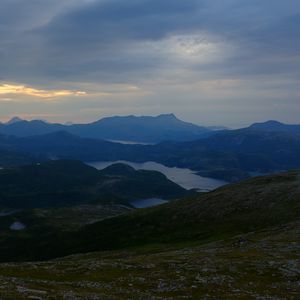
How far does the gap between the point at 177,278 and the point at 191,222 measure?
259 feet

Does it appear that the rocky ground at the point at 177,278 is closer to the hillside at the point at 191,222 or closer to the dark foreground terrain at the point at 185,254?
the dark foreground terrain at the point at 185,254

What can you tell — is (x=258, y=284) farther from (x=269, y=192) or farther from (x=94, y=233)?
(x=94, y=233)

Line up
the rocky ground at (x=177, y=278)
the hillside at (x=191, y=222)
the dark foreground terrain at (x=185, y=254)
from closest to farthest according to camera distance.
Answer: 1. the rocky ground at (x=177, y=278)
2. the dark foreground terrain at (x=185, y=254)
3. the hillside at (x=191, y=222)

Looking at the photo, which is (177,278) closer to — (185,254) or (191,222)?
(185,254)

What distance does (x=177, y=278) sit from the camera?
5619 cm

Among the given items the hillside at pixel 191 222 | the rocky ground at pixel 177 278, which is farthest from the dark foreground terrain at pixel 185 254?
the hillside at pixel 191 222

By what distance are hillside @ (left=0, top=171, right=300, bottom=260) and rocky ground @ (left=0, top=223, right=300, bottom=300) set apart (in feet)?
126

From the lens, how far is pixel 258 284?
2092 inches

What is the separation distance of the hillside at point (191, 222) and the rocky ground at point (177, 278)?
126 feet

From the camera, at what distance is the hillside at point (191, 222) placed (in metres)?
117

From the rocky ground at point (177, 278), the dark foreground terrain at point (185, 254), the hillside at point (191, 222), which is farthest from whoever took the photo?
the hillside at point (191, 222)

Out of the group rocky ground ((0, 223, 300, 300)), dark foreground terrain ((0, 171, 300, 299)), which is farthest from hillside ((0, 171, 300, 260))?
rocky ground ((0, 223, 300, 300))

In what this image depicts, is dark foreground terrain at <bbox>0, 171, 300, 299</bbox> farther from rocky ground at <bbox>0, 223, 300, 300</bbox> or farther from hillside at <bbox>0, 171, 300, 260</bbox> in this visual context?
hillside at <bbox>0, 171, 300, 260</bbox>

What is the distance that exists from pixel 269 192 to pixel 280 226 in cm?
3496
